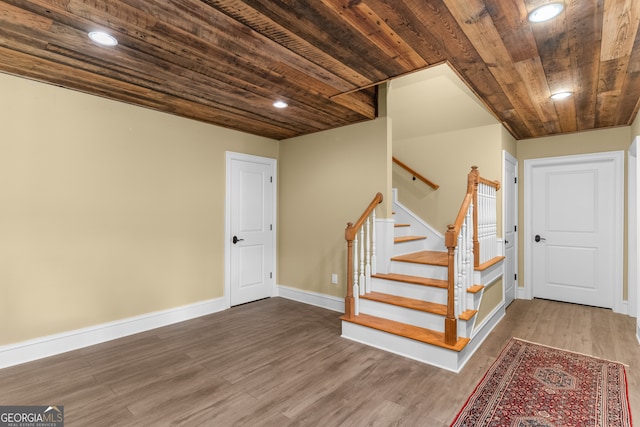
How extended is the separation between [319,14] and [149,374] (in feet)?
9.35

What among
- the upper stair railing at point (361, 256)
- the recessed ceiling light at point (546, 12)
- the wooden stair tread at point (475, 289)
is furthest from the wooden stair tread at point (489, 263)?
the recessed ceiling light at point (546, 12)

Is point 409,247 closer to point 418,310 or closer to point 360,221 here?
point 360,221

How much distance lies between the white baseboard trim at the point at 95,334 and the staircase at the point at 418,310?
73.5 inches

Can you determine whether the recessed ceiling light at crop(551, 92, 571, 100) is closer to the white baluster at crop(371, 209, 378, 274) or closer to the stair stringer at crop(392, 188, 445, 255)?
the white baluster at crop(371, 209, 378, 274)

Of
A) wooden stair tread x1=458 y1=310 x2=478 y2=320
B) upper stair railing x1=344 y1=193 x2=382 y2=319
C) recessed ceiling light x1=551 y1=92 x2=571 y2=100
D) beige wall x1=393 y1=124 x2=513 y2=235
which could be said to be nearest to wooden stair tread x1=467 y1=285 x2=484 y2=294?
wooden stair tread x1=458 y1=310 x2=478 y2=320

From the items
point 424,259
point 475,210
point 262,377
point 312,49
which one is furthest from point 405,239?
point 312,49

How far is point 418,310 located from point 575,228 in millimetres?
3162

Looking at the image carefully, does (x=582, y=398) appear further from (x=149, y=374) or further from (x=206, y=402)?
(x=149, y=374)

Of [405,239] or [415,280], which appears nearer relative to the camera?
[415,280]

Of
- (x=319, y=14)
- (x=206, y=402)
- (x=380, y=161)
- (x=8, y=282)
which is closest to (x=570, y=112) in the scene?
(x=380, y=161)

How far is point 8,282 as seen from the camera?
2666 mm

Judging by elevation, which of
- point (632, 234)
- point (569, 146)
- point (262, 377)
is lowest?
point (262, 377)

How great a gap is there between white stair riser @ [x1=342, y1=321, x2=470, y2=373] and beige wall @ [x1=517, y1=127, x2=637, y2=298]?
9.89 feet

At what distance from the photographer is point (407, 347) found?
9.34 ft
